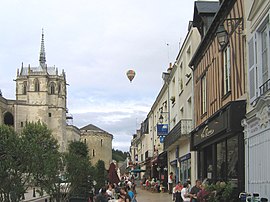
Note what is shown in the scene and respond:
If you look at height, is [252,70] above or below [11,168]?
above

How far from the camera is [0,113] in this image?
112 m

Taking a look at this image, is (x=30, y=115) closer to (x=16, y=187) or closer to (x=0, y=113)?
(x=0, y=113)

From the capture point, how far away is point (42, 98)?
5049 inches

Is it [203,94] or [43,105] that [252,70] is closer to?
[203,94]

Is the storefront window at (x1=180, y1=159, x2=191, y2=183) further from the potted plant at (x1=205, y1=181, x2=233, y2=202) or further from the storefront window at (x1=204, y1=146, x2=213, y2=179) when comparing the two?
→ the potted plant at (x1=205, y1=181, x2=233, y2=202)

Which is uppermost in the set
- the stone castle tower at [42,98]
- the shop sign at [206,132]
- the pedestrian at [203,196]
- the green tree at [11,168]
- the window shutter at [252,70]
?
the stone castle tower at [42,98]

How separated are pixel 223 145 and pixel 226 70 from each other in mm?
2758

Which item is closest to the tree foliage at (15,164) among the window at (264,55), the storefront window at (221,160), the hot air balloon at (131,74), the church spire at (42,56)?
the storefront window at (221,160)

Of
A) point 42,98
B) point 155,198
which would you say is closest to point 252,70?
point 155,198

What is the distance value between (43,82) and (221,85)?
11523 centimetres

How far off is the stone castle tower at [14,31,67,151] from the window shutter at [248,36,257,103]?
348 feet

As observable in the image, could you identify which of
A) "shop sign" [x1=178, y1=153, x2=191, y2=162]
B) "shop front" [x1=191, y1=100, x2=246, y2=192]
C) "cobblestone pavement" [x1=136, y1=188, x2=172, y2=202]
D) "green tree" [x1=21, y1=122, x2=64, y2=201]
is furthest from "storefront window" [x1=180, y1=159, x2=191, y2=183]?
"green tree" [x1=21, y1=122, x2=64, y2=201]

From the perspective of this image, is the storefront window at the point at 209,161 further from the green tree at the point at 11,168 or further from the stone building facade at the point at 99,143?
the stone building facade at the point at 99,143

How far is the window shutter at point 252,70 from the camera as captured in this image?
12391mm
